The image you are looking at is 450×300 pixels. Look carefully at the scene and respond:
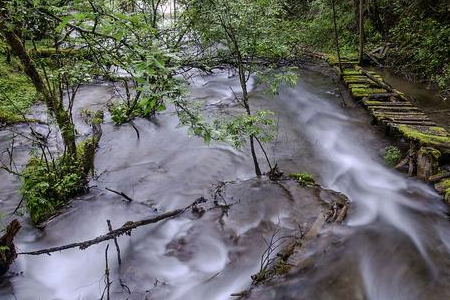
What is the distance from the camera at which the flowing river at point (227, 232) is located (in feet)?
13.5

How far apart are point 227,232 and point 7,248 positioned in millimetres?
2713

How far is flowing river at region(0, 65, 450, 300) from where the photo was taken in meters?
4.11

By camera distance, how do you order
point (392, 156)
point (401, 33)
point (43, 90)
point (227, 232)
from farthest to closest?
point (401, 33) → point (392, 156) → point (43, 90) → point (227, 232)

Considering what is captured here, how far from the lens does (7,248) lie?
4176 mm

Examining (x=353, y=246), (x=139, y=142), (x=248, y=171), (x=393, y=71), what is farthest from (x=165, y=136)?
(x=393, y=71)

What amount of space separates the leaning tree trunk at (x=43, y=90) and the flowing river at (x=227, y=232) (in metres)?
1.00

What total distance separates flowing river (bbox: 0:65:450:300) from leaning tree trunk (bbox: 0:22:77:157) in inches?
39.5

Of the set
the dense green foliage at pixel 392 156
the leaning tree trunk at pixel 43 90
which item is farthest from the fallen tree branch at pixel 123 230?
the dense green foliage at pixel 392 156

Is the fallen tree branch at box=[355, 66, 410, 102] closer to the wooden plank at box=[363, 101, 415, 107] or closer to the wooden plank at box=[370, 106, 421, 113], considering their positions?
the wooden plank at box=[363, 101, 415, 107]

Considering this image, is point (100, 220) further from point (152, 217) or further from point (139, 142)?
point (139, 142)

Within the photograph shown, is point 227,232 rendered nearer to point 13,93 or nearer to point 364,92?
point 364,92

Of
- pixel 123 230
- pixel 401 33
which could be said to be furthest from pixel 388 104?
pixel 123 230

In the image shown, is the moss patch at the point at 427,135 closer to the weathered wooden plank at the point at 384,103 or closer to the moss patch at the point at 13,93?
the weathered wooden plank at the point at 384,103

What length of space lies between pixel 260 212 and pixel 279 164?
65.9 inches
